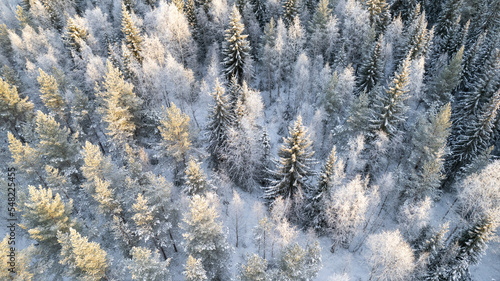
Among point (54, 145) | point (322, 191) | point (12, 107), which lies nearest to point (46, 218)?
point (54, 145)

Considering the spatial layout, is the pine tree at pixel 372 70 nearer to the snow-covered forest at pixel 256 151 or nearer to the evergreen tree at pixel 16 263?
the snow-covered forest at pixel 256 151

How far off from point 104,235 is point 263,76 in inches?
1454

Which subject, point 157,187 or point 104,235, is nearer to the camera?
point 157,187

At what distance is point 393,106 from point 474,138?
12117mm

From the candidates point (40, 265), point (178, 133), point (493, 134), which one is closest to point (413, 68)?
point (493, 134)

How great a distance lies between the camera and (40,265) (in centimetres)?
2645

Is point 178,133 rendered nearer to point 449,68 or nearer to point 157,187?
point 157,187

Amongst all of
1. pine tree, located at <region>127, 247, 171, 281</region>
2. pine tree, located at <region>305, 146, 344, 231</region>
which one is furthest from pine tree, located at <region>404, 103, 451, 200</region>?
pine tree, located at <region>127, 247, 171, 281</region>

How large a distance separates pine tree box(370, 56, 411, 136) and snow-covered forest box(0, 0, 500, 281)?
250 millimetres

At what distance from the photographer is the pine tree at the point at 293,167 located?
30734mm

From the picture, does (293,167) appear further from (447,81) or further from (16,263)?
(447,81)

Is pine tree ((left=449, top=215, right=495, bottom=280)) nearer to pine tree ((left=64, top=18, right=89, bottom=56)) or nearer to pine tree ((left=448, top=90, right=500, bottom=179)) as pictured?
pine tree ((left=448, top=90, right=500, bottom=179))

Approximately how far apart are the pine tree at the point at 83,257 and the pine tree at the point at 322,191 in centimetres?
2171

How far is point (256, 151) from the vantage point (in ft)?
120
